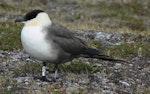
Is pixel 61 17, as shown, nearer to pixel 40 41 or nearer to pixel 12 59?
pixel 12 59

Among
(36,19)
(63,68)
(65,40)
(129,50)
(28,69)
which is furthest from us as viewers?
(129,50)

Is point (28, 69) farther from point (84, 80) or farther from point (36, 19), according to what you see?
point (36, 19)

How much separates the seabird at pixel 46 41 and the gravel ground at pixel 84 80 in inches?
19.7

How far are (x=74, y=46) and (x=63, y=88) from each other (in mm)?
1226

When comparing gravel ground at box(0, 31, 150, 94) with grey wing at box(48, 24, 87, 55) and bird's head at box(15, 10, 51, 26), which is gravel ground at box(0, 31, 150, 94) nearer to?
grey wing at box(48, 24, 87, 55)

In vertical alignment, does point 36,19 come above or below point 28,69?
above

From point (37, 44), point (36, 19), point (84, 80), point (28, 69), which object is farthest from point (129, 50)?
point (37, 44)

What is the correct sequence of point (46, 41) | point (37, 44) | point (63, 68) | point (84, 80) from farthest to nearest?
point (63, 68)
point (84, 80)
point (46, 41)
point (37, 44)

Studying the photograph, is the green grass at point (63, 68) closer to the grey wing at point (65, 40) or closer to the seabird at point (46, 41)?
the seabird at point (46, 41)

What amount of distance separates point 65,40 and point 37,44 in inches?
42.9

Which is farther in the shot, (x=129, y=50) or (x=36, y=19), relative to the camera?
(x=129, y=50)

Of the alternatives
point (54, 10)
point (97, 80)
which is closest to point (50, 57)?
point (97, 80)

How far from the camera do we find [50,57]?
11.2 m

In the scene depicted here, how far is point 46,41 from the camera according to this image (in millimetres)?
11016
